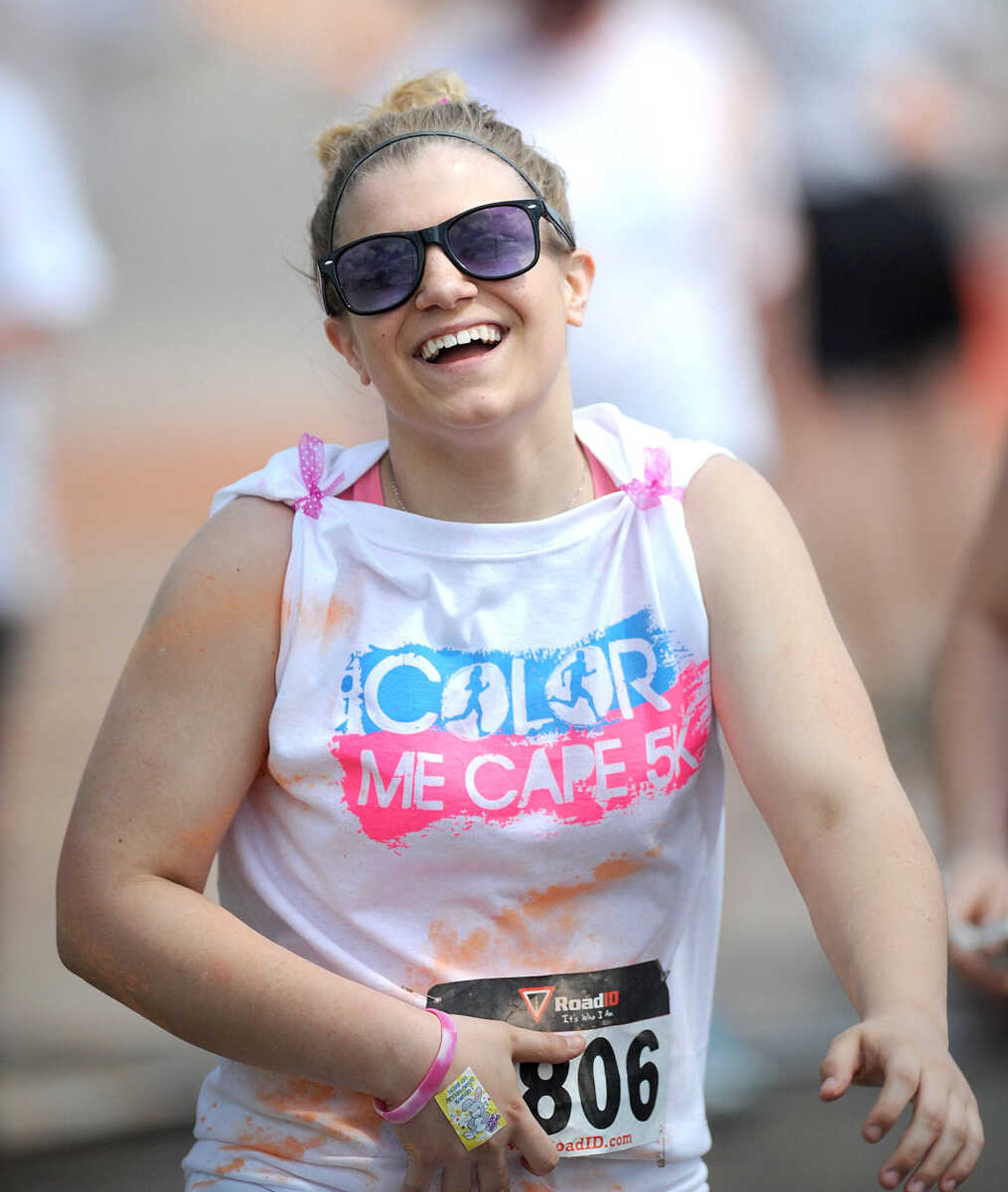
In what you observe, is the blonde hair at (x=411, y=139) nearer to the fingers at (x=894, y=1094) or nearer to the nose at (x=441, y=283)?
the nose at (x=441, y=283)

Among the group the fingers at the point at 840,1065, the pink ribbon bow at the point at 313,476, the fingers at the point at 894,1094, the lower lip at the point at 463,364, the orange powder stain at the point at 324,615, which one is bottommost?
the fingers at the point at 894,1094

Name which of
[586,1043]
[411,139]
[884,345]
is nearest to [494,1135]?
[586,1043]

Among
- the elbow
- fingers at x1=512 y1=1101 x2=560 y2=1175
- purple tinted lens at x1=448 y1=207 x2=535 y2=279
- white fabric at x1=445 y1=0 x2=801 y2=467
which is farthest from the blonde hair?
white fabric at x1=445 y1=0 x2=801 y2=467

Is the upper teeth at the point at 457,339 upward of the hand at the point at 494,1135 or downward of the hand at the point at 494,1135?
upward

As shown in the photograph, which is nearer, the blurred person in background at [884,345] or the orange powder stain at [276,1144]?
the orange powder stain at [276,1144]

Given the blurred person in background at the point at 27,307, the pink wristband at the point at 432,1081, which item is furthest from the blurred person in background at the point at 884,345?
the pink wristband at the point at 432,1081

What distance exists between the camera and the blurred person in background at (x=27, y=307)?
347 centimetres

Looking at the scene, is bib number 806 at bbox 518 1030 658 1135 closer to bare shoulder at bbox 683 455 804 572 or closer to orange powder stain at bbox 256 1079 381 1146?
orange powder stain at bbox 256 1079 381 1146

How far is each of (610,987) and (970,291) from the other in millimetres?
5240

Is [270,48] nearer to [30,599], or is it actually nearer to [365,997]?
[30,599]

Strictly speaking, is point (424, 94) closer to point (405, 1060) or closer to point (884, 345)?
point (405, 1060)

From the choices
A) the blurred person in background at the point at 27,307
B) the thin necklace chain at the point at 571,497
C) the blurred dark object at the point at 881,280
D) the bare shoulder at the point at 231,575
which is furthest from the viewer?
the blurred dark object at the point at 881,280

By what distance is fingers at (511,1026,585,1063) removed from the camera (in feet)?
5.70

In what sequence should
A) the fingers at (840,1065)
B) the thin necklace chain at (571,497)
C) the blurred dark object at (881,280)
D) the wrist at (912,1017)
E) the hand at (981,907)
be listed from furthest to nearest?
the blurred dark object at (881,280) → the hand at (981,907) → the thin necklace chain at (571,497) → the wrist at (912,1017) → the fingers at (840,1065)
